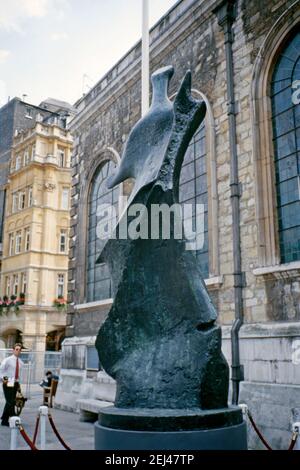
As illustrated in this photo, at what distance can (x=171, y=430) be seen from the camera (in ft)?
10.9

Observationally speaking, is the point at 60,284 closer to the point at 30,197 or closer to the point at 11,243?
the point at 11,243

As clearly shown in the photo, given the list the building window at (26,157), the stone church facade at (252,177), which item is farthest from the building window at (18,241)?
the stone church facade at (252,177)

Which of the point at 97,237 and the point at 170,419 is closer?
the point at 170,419

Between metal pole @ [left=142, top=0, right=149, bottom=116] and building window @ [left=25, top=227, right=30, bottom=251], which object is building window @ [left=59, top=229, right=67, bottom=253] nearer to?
building window @ [left=25, top=227, right=30, bottom=251]

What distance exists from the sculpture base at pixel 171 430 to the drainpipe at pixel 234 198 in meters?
4.92

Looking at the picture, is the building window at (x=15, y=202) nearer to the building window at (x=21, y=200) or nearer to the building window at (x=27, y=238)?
the building window at (x=21, y=200)

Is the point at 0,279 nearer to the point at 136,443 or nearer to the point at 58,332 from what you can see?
the point at 58,332

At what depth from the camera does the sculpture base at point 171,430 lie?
10.6ft

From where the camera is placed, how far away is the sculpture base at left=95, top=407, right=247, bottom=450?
128 inches

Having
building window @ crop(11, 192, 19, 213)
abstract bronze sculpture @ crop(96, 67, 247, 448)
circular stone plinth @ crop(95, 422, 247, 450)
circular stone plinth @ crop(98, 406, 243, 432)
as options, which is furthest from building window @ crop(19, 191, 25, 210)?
circular stone plinth @ crop(95, 422, 247, 450)

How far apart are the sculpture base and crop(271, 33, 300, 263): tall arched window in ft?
17.4

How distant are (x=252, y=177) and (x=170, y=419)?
6484 mm

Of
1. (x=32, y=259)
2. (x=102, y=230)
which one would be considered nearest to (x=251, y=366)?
(x=102, y=230)

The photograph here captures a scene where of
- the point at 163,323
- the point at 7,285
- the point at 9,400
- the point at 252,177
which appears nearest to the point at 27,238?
the point at 7,285
